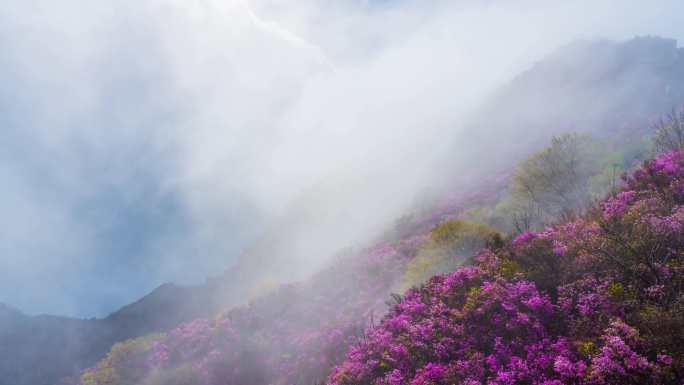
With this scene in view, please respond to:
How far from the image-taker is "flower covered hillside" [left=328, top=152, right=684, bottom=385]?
21.0ft

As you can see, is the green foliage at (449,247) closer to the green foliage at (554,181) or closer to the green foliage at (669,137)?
the green foliage at (554,181)

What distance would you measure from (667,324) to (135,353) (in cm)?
3150

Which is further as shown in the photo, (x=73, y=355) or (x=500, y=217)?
(x=73, y=355)

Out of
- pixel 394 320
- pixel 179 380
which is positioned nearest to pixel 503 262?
pixel 394 320

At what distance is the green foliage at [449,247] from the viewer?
18188 mm

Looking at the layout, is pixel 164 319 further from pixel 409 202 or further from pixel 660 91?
pixel 660 91

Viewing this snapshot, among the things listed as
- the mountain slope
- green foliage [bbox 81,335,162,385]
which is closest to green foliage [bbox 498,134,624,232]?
the mountain slope

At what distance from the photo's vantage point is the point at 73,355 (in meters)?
54.5

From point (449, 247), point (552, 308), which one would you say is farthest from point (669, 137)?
point (552, 308)

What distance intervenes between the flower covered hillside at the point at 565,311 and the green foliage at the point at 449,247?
19.6 ft

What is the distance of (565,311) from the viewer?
8.13 m

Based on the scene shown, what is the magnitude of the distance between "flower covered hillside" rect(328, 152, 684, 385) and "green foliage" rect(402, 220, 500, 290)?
235 inches

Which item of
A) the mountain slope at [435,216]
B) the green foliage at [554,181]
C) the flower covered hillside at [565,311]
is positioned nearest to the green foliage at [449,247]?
the mountain slope at [435,216]

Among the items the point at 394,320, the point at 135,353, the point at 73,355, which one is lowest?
the point at 394,320
